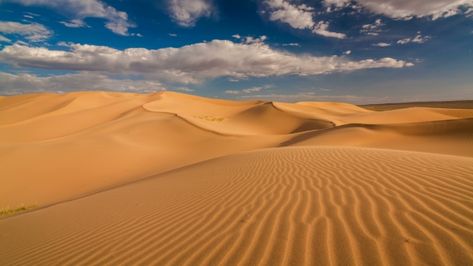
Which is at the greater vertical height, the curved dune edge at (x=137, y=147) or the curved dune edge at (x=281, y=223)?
the curved dune edge at (x=281, y=223)

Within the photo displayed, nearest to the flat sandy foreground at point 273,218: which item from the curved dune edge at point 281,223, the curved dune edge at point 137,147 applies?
the curved dune edge at point 281,223

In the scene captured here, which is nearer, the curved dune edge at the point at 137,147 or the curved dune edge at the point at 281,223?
the curved dune edge at the point at 281,223

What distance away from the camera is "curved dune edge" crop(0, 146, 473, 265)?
2.62m

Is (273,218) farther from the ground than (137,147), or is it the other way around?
(273,218)

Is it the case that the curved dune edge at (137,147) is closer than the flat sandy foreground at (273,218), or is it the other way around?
the flat sandy foreground at (273,218)

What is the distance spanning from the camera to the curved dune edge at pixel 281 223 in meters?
2.62

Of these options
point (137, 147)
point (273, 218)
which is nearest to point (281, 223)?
point (273, 218)

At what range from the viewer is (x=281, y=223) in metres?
3.37

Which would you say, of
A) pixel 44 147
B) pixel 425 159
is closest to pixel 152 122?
pixel 44 147

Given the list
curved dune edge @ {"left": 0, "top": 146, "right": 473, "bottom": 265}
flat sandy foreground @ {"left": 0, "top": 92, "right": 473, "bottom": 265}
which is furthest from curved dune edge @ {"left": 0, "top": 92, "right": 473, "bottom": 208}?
curved dune edge @ {"left": 0, "top": 146, "right": 473, "bottom": 265}

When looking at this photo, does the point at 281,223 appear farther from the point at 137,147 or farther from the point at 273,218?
the point at 137,147

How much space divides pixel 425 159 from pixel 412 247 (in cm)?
487

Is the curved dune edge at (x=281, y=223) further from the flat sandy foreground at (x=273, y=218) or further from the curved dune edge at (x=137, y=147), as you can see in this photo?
the curved dune edge at (x=137, y=147)

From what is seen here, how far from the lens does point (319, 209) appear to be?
369 cm
